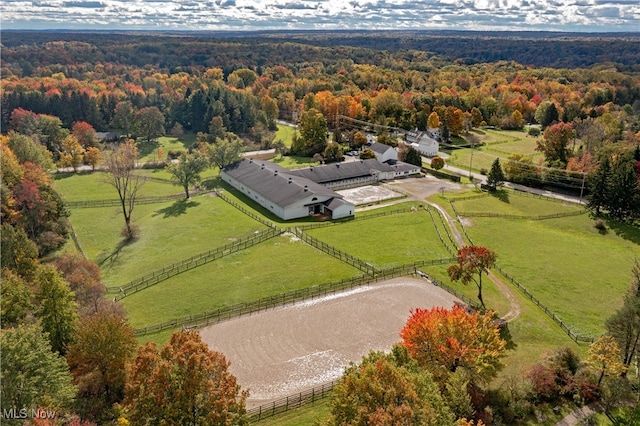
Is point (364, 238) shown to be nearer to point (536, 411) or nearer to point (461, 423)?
point (536, 411)

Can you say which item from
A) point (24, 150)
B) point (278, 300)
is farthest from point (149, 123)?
point (278, 300)

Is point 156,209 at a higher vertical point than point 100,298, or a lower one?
lower

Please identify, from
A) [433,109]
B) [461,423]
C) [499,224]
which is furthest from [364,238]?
[433,109]

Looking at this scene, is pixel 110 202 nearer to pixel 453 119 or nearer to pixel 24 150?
pixel 24 150

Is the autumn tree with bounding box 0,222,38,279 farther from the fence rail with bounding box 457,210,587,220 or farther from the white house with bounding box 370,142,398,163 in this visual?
the white house with bounding box 370,142,398,163

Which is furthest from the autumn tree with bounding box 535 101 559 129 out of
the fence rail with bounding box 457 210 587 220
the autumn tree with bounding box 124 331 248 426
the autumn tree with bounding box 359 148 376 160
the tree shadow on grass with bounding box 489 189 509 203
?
the autumn tree with bounding box 124 331 248 426

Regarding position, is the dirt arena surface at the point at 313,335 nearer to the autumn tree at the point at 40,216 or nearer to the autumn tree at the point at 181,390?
the autumn tree at the point at 181,390
